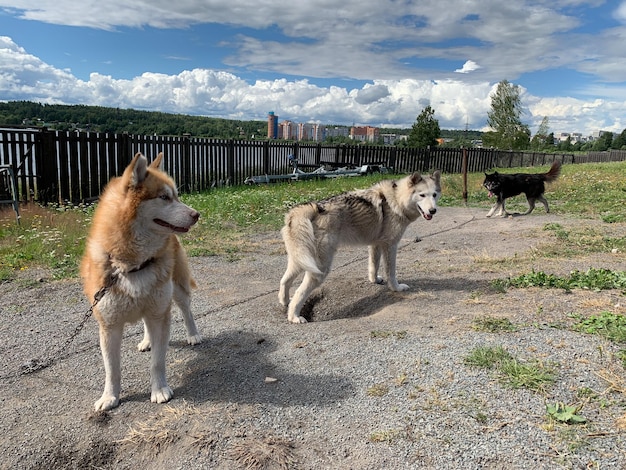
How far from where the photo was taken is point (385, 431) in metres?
2.67

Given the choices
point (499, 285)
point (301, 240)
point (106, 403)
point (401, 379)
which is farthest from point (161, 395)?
point (499, 285)

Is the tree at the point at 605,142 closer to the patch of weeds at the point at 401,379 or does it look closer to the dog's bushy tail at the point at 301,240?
the dog's bushy tail at the point at 301,240

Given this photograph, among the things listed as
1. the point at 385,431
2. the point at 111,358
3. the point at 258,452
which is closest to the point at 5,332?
the point at 111,358

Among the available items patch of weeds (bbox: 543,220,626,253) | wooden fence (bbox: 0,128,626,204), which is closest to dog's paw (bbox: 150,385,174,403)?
patch of weeds (bbox: 543,220,626,253)

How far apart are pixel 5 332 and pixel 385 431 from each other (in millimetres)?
4017

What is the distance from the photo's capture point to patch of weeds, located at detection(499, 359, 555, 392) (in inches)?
115

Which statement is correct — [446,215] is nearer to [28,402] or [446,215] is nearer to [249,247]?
[249,247]

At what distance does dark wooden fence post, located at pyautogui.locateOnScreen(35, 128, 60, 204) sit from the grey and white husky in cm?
890

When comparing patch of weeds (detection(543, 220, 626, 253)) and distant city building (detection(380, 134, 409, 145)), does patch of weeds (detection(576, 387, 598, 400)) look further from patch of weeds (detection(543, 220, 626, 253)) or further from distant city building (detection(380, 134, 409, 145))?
distant city building (detection(380, 134, 409, 145))

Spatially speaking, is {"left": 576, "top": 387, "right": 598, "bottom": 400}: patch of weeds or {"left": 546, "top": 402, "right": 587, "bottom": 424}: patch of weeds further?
{"left": 576, "top": 387, "right": 598, "bottom": 400}: patch of weeds

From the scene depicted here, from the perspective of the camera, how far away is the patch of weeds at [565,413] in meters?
2.58

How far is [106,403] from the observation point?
10.4 feet

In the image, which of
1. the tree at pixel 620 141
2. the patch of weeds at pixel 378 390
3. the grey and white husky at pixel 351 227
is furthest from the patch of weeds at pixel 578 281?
the tree at pixel 620 141

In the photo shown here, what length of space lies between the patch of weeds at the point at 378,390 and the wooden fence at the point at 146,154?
8.91 meters
